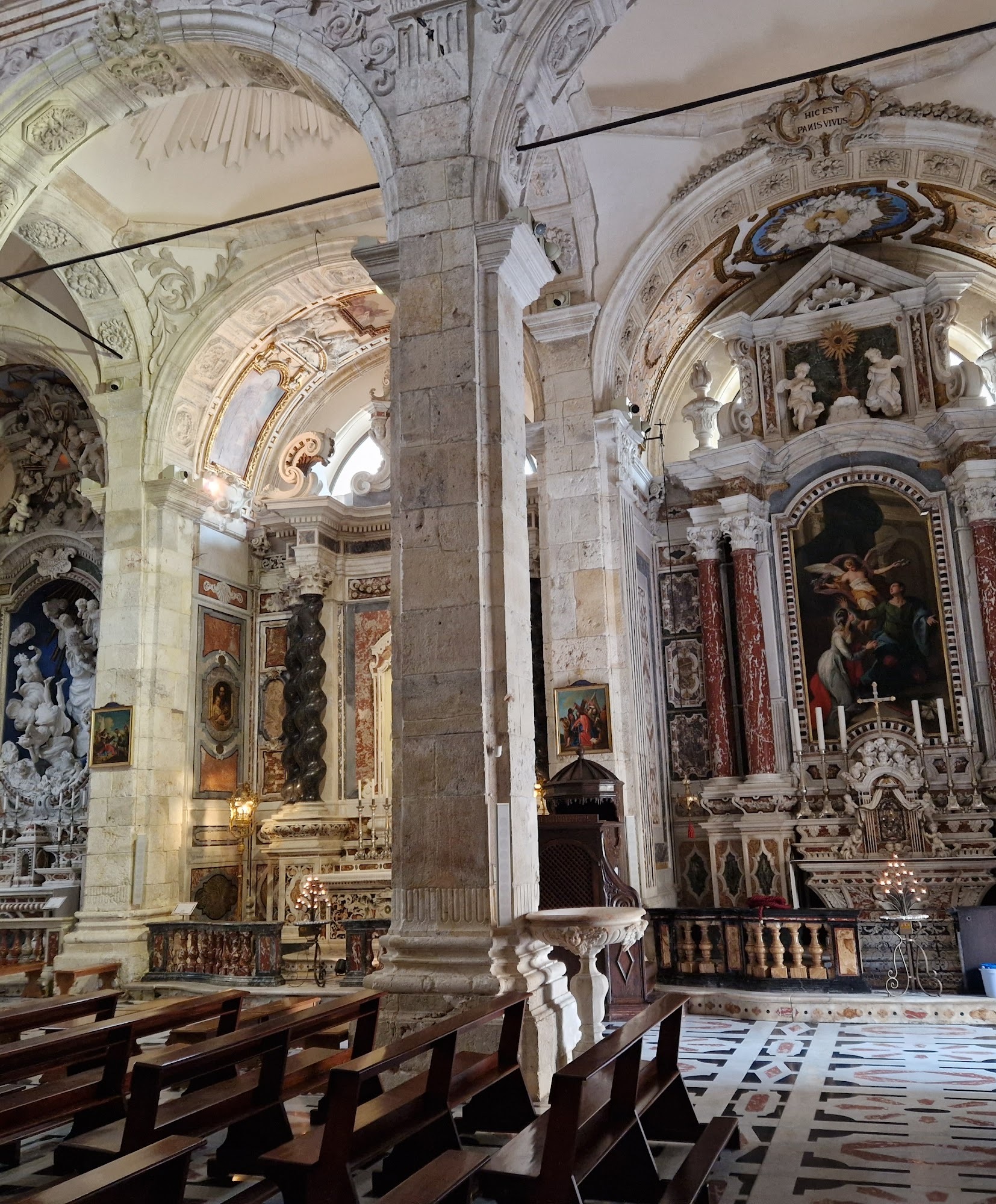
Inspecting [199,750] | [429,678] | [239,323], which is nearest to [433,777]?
[429,678]

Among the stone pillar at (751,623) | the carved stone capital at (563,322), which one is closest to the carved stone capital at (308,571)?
the carved stone capital at (563,322)

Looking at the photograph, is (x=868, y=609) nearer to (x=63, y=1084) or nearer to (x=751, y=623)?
(x=751, y=623)

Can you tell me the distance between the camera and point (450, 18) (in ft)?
25.1

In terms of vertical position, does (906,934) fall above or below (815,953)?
above

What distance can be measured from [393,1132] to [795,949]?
19.7ft

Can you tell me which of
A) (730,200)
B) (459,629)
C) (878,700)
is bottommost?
(459,629)

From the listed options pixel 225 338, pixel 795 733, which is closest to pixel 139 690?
pixel 225 338

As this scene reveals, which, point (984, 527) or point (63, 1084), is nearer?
point (63, 1084)

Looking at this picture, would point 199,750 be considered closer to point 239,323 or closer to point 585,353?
point 239,323

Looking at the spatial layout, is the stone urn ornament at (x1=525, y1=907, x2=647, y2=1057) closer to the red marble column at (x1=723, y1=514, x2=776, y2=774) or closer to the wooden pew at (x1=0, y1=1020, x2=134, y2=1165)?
the wooden pew at (x1=0, y1=1020, x2=134, y2=1165)

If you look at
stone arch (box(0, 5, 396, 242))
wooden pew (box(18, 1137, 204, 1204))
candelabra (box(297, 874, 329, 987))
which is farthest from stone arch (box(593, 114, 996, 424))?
wooden pew (box(18, 1137, 204, 1204))

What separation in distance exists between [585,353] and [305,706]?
228 inches

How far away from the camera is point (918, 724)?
12.1 m

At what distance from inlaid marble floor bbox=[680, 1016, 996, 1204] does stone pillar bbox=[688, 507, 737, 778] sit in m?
4.59
